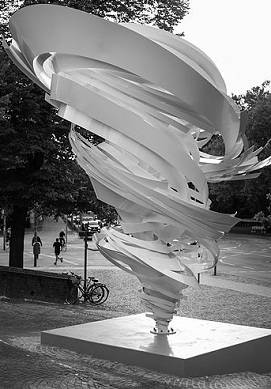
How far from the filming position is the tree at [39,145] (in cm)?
2502

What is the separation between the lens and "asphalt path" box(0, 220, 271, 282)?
118ft

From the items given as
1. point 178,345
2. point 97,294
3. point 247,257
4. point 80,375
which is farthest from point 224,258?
point 80,375

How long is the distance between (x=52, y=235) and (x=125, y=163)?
55.4m

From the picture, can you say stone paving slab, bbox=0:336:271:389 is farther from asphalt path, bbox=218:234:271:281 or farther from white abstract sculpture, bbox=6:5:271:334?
asphalt path, bbox=218:234:271:281

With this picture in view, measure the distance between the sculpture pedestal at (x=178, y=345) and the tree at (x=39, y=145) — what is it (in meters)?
11.6

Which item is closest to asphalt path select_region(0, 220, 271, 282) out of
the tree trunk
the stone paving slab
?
the tree trunk

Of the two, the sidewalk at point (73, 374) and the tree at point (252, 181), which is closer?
the sidewalk at point (73, 374)

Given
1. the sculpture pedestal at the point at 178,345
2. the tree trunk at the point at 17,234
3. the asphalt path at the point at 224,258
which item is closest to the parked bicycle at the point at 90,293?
the tree trunk at the point at 17,234

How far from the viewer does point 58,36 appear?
12.0 metres

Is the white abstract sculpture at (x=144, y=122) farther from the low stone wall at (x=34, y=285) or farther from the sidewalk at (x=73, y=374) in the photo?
the low stone wall at (x=34, y=285)

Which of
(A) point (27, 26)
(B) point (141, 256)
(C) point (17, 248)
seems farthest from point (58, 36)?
(C) point (17, 248)

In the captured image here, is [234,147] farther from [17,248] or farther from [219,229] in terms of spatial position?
[17,248]

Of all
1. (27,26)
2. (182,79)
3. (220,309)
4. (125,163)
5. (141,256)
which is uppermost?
(27,26)

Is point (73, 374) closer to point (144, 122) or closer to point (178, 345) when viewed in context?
point (178, 345)
